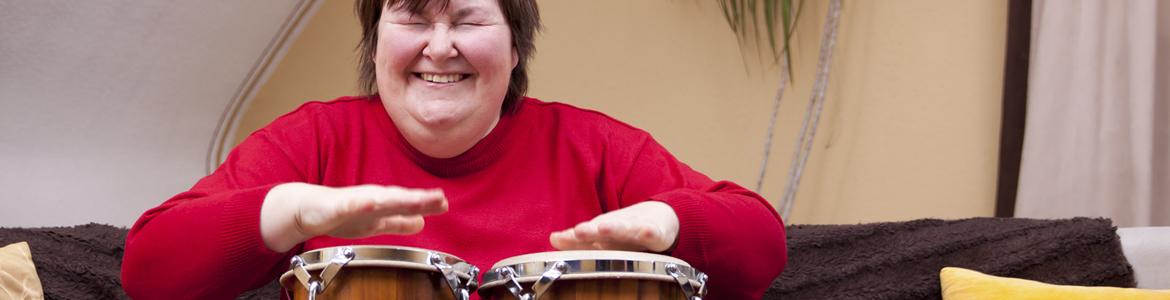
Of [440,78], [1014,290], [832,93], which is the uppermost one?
[440,78]

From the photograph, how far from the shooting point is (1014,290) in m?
1.87

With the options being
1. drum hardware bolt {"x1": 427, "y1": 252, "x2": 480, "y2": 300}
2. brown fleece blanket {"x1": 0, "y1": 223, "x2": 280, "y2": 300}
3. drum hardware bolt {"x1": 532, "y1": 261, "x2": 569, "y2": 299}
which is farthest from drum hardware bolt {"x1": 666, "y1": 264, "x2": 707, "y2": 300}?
brown fleece blanket {"x1": 0, "y1": 223, "x2": 280, "y2": 300}

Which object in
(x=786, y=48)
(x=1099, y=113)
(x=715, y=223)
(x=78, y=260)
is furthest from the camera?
(x=786, y=48)

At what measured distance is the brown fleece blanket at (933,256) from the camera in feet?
6.46

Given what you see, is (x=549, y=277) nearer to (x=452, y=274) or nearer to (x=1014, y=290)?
(x=452, y=274)

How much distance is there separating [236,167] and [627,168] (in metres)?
0.53

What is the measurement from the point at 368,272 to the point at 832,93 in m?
1.71

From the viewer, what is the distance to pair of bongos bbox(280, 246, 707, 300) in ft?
3.79

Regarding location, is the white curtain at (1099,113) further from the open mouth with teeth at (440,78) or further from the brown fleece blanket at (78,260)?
the brown fleece blanket at (78,260)

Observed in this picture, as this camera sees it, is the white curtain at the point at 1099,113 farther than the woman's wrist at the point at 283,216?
Yes

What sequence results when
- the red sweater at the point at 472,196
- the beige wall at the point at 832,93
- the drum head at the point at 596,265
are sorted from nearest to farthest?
the drum head at the point at 596,265 < the red sweater at the point at 472,196 < the beige wall at the point at 832,93

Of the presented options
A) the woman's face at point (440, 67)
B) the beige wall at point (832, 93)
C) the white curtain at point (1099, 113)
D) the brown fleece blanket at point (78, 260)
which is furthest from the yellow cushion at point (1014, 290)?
the brown fleece blanket at point (78, 260)

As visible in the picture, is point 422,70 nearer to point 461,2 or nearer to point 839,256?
point 461,2

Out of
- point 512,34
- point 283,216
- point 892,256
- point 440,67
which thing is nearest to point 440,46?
point 440,67
